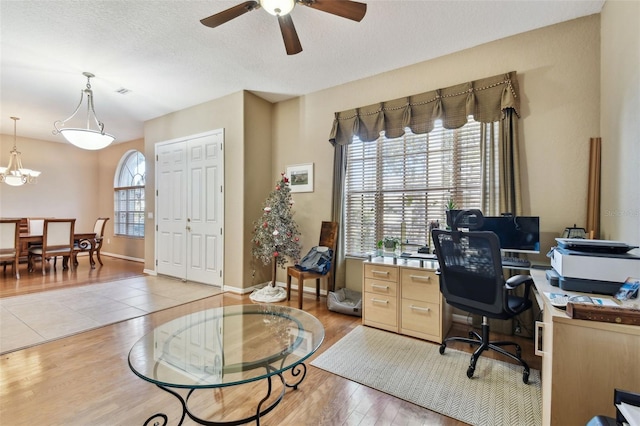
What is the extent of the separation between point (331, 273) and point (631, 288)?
283 cm

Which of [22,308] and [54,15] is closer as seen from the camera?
[54,15]

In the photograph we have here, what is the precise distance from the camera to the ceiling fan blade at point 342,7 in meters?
1.96

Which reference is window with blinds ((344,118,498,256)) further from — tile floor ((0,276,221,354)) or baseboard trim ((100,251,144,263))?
baseboard trim ((100,251,144,263))

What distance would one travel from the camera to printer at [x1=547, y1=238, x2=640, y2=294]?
1.41 metres

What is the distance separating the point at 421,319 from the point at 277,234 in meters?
Result: 2.05

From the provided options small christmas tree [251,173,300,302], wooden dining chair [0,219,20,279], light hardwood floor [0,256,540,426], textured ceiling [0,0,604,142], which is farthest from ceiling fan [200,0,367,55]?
wooden dining chair [0,219,20,279]

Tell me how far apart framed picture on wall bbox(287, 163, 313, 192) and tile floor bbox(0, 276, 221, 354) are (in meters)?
2.01

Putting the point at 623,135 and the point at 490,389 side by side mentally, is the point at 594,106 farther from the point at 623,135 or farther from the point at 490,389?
the point at 490,389

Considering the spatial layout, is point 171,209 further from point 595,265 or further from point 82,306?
point 595,265

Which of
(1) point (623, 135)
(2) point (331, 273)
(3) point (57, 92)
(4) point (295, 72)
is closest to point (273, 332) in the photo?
(2) point (331, 273)

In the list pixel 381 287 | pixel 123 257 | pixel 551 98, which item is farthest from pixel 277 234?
pixel 123 257

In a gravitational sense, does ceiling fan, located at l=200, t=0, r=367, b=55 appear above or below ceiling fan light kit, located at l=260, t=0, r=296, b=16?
above

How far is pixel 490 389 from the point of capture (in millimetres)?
1878

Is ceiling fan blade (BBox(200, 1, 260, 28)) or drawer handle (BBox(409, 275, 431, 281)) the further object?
drawer handle (BBox(409, 275, 431, 281))
